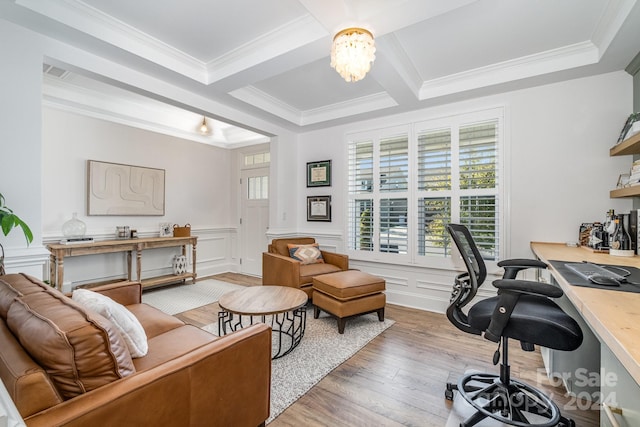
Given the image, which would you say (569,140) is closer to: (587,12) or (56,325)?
(587,12)

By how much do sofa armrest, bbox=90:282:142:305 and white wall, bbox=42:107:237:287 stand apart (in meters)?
2.13

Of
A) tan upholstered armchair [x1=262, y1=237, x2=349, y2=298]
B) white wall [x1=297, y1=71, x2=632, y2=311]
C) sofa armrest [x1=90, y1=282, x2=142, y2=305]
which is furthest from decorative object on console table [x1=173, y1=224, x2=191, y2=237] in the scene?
white wall [x1=297, y1=71, x2=632, y2=311]

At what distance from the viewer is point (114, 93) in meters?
3.74

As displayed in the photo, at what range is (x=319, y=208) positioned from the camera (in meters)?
4.32

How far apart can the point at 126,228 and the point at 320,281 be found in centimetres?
291

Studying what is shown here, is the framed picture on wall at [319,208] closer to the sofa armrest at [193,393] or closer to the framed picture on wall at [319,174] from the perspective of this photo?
the framed picture on wall at [319,174]

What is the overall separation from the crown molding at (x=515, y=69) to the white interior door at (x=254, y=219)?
304cm

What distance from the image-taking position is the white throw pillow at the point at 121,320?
1.26m

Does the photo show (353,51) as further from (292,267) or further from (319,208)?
(319,208)

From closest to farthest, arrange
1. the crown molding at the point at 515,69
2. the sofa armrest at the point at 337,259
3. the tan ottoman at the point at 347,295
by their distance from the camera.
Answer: the crown molding at the point at 515,69, the tan ottoman at the point at 347,295, the sofa armrest at the point at 337,259

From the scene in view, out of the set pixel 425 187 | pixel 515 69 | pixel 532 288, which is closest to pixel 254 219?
pixel 425 187

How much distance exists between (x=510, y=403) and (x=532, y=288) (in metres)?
0.72

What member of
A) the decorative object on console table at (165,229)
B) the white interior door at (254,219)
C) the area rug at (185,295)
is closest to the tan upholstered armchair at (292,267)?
the area rug at (185,295)

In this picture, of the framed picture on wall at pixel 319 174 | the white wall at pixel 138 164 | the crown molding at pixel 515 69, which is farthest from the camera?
the framed picture on wall at pixel 319 174
